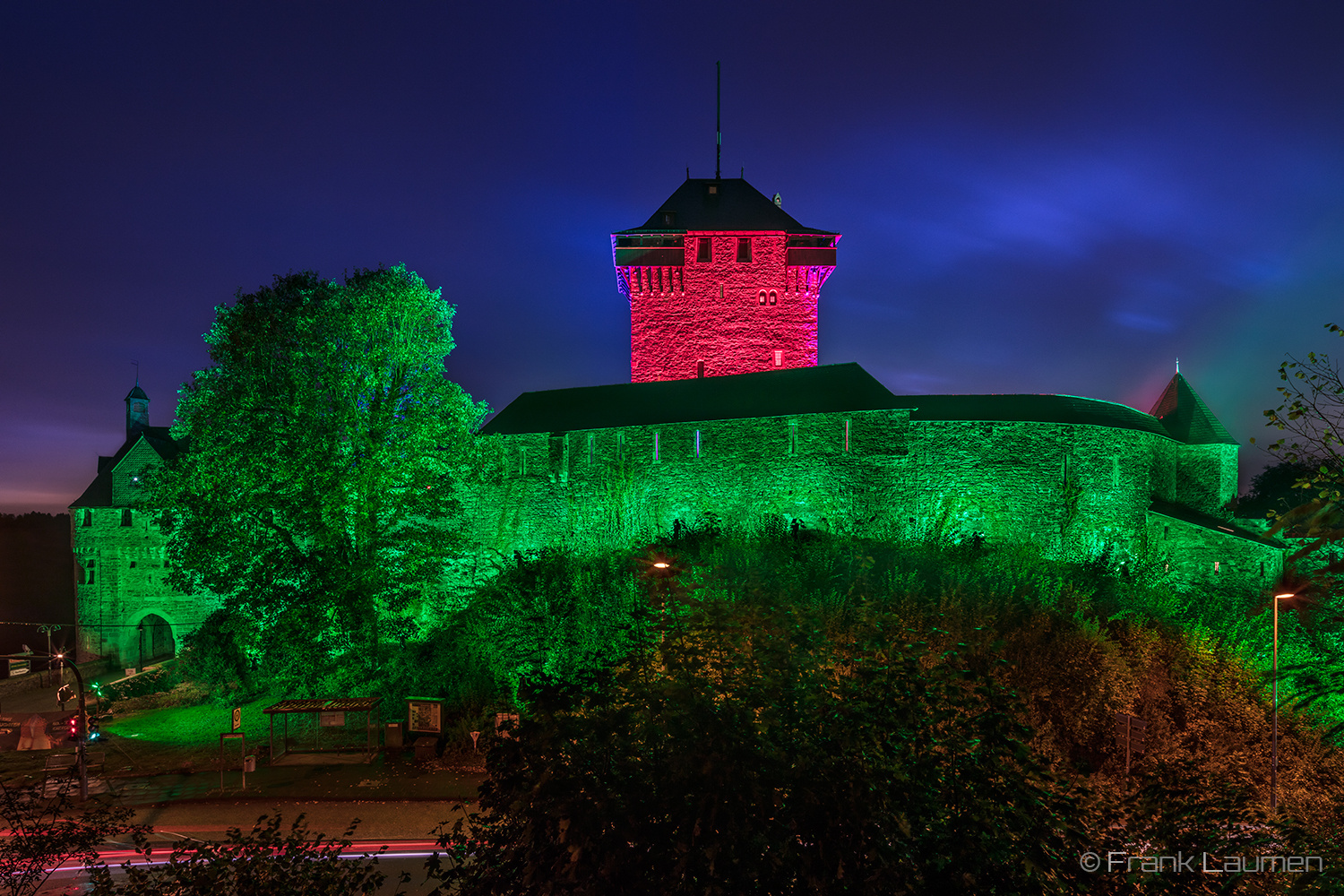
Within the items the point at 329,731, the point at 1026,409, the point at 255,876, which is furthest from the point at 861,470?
the point at 255,876

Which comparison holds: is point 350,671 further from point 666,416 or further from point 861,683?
point 861,683

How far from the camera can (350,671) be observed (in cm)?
1758

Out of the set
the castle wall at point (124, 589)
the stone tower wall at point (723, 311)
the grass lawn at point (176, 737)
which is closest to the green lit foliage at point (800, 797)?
the grass lawn at point (176, 737)

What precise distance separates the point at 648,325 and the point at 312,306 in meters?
16.0

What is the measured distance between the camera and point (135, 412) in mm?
34781

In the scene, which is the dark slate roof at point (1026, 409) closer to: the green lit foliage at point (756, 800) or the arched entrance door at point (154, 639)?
the green lit foliage at point (756, 800)

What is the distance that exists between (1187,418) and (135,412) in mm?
45757

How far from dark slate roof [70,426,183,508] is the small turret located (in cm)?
25

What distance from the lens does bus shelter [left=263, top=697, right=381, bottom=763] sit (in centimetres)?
1570

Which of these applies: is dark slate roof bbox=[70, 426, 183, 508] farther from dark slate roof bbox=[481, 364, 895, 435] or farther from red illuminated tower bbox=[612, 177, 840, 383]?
red illuminated tower bbox=[612, 177, 840, 383]

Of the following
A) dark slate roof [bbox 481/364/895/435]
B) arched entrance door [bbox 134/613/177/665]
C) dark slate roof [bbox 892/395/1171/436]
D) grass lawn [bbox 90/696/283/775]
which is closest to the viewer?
grass lawn [bbox 90/696/283/775]

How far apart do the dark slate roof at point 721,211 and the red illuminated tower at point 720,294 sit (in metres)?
0.12

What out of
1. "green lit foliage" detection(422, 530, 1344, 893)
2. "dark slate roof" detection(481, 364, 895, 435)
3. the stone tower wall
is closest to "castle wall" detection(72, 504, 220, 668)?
"dark slate roof" detection(481, 364, 895, 435)

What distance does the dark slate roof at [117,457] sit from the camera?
32688 millimetres
